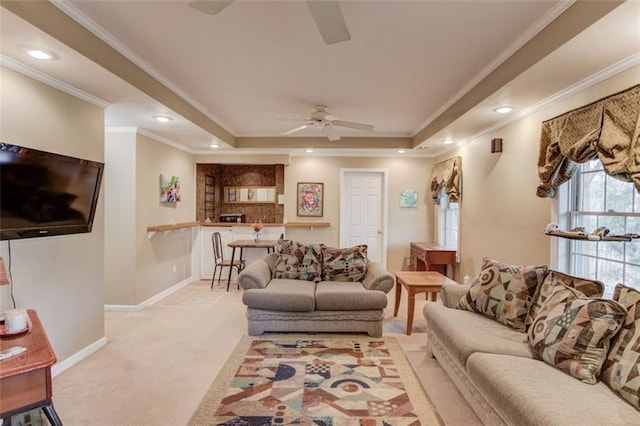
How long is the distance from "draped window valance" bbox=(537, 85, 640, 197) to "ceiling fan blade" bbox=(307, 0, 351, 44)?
187cm

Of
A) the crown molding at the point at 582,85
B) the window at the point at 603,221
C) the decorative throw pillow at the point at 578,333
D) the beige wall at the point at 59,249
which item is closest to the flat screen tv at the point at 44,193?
the beige wall at the point at 59,249

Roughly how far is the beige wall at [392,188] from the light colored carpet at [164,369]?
2129 mm

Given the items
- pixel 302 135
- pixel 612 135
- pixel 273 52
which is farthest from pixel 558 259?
pixel 302 135

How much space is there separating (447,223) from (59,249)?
5.35 meters

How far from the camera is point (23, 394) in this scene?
4.53 feet

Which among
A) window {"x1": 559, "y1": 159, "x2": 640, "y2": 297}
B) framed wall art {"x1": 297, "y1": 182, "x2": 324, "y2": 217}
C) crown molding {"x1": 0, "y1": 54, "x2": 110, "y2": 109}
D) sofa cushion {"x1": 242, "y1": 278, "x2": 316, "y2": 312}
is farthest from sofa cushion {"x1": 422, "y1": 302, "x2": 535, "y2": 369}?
framed wall art {"x1": 297, "y1": 182, "x2": 324, "y2": 217}

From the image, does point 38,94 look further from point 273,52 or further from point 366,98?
point 366,98

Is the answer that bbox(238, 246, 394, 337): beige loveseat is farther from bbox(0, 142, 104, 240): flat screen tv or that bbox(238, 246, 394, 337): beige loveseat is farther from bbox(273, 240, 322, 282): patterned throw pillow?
bbox(0, 142, 104, 240): flat screen tv

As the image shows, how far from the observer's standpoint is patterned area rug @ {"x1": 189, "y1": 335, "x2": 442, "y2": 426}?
2.10 meters

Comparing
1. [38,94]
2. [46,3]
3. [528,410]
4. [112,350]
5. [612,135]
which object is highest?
[46,3]

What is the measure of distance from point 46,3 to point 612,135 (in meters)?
3.61

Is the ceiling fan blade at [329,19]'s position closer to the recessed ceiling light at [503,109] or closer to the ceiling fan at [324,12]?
the ceiling fan at [324,12]

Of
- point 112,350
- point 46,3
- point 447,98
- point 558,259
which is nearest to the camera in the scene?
point 46,3

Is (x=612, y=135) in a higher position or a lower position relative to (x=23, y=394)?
higher
